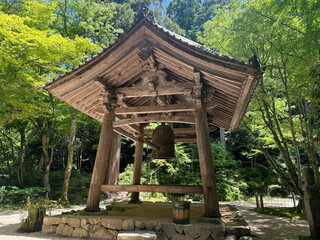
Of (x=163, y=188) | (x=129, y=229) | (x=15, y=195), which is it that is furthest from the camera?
(x=15, y=195)

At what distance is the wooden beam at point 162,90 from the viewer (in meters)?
5.08

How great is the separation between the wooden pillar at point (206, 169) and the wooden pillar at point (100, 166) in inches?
88.0

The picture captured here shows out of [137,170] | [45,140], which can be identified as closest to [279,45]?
[137,170]

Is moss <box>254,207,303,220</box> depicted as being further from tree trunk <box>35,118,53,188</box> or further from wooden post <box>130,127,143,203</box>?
tree trunk <box>35,118,53,188</box>

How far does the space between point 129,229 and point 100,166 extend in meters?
1.61

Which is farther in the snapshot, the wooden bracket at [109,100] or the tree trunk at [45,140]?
the tree trunk at [45,140]

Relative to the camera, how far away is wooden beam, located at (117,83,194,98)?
16.7 feet

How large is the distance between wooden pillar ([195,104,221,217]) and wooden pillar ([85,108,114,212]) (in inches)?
88.0

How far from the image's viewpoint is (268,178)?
18.4 metres

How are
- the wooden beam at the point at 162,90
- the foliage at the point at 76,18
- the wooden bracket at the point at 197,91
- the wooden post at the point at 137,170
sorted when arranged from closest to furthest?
the wooden bracket at the point at 197,91 < the wooden beam at the point at 162,90 < the wooden post at the point at 137,170 < the foliage at the point at 76,18

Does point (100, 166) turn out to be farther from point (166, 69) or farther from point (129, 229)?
point (166, 69)

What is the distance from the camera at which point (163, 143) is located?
573 cm

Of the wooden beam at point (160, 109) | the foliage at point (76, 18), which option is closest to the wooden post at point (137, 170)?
the wooden beam at point (160, 109)

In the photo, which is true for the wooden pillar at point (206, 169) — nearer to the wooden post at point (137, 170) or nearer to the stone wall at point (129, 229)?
the stone wall at point (129, 229)
